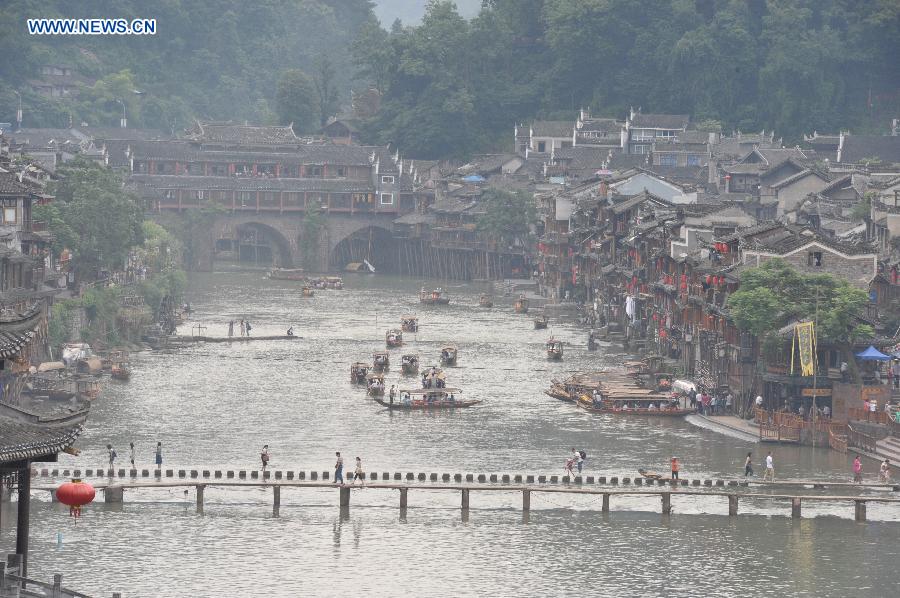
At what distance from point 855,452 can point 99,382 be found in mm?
39992

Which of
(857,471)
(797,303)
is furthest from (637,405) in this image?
(857,471)

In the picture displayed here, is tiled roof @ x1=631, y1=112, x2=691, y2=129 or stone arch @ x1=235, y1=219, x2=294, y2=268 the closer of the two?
stone arch @ x1=235, y1=219, x2=294, y2=268

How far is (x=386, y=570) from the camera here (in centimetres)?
6431

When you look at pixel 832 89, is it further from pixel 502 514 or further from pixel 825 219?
pixel 502 514

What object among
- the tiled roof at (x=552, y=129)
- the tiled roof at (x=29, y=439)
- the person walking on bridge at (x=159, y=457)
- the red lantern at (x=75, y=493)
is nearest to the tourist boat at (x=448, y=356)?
the person walking on bridge at (x=159, y=457)

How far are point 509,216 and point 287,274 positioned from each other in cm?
2060

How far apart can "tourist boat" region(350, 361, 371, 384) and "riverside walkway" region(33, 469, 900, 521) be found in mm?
28603

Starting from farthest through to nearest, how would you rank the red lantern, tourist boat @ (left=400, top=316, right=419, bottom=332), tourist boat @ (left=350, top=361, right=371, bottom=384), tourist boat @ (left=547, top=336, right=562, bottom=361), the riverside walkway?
tourist boat @ (left=400, top=316, right=419, bottom=332)
tourist boat @ (left=547, top=336, right=562, bottom=361)
tourist boat @ (left=350, top=361, right=371, bottom=384)
the riverside walkway
the red lantern

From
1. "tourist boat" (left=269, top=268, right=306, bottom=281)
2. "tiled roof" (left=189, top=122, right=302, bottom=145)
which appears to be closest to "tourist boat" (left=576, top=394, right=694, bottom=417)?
"tourist boat" (left=269, top=268, right=306, bottom=281)

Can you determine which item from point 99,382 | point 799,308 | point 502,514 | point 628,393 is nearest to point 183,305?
point 99,382

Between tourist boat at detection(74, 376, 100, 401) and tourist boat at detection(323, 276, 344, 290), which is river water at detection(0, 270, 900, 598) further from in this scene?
tourist boat at detection(323, 276, 344, 290)

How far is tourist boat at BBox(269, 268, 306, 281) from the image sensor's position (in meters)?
172

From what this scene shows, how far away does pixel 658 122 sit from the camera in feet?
621

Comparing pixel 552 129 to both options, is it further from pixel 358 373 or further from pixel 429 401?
pixel 429 401
